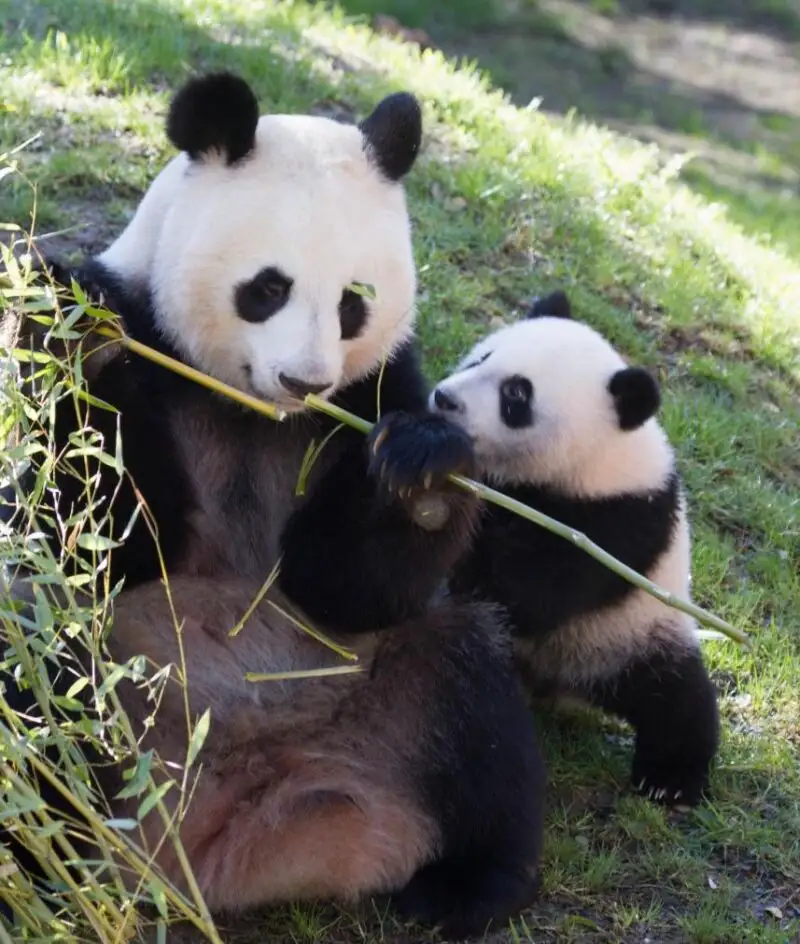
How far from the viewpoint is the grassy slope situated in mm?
3275

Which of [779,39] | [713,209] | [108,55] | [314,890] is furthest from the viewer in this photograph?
[779,39]

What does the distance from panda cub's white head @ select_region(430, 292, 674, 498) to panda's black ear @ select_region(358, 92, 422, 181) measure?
833 millimetres

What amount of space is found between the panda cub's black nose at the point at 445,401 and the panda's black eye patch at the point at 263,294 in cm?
99

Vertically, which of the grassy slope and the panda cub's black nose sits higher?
the panda cub's black nose

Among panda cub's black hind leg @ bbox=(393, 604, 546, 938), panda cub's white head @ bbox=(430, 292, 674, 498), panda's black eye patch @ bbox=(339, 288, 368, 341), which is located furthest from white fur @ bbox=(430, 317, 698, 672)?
panda's black eye patch @ bbox=(339, 288, 368, 341)

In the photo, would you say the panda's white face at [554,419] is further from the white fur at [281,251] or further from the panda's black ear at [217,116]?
the panda's black ear at [217,116]

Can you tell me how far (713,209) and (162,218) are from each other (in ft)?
Result: 14.4

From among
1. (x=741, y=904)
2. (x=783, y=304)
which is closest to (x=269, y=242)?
(x=741, y=904)

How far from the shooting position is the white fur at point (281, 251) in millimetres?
2805

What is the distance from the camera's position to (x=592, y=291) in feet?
18.4

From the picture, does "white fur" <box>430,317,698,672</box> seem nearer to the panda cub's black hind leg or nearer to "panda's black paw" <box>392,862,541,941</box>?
the panda cub's black hind leg

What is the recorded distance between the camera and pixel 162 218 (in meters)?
3.04

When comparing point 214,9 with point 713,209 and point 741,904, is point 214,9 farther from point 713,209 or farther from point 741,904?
point 741,904

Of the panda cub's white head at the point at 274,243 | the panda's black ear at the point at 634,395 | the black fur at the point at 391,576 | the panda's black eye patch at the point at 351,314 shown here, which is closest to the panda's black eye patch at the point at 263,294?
the panda cub's white head at the point at 274,243
